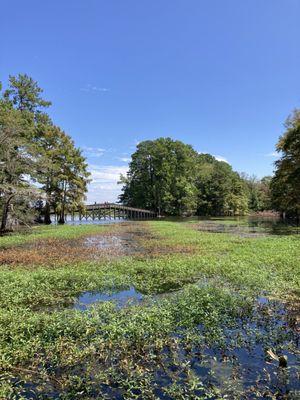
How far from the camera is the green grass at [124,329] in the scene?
15.8 ft

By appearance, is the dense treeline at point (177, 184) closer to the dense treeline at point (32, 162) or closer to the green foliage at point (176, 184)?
the green foliage at point (176, 184)

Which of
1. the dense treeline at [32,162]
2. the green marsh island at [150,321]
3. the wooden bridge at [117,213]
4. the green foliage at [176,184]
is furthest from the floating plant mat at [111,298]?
the green foliage at [176,184]

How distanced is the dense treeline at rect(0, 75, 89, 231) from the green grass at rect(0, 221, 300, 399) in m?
15.9

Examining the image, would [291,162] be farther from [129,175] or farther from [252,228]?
[129,175]

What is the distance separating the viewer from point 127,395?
15.0 feet

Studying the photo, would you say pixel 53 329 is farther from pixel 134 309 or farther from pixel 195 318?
pixel 195 318

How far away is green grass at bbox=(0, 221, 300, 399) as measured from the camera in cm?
480

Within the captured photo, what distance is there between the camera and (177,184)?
64188 millimetres

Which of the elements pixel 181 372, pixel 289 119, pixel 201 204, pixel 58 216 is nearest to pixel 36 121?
pixel 58 216

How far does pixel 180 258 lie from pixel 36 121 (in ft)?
100

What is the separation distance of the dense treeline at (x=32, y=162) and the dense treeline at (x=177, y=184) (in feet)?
71.5

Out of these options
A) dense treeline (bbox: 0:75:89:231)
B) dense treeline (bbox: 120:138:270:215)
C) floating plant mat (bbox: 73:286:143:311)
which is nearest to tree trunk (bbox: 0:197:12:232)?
dense treeline (bbox: 0:75:89:231)

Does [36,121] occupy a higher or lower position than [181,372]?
higher

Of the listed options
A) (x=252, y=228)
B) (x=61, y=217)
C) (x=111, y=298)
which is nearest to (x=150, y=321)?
(x=111, y=298)
